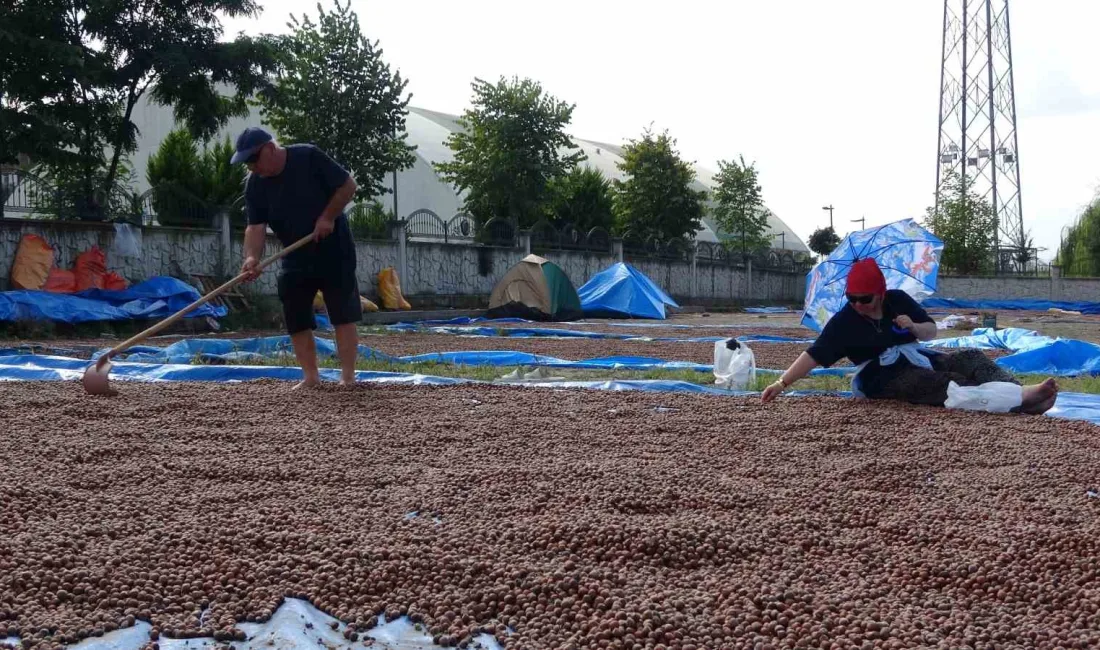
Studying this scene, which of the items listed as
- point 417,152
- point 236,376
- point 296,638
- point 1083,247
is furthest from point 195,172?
point 1083,247

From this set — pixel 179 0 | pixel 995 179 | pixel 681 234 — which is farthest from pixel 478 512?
pixel 995 179

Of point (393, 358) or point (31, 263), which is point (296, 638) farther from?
point (31, 263)

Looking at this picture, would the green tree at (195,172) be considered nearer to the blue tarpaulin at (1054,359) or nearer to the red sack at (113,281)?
the red sack at (113,281)

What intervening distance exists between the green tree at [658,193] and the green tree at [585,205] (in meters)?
Result: 0.83

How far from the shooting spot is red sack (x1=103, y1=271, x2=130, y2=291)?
1145 centimetres

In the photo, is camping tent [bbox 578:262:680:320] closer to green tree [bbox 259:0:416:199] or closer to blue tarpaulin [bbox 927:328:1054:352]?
green tree [bbox 259:0:416:199]

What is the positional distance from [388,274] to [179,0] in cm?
531

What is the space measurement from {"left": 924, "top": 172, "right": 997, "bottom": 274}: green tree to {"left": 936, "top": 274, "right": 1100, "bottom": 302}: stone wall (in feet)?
5.51


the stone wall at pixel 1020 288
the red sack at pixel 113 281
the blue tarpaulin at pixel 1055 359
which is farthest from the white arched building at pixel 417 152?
the blue tarpaulin at pixel 1055 359

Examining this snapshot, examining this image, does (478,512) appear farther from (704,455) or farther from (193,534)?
(704,455)

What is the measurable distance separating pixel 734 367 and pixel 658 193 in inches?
886

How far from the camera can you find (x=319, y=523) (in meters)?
2.43

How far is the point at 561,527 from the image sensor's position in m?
2.39

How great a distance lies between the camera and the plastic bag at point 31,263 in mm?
10800
